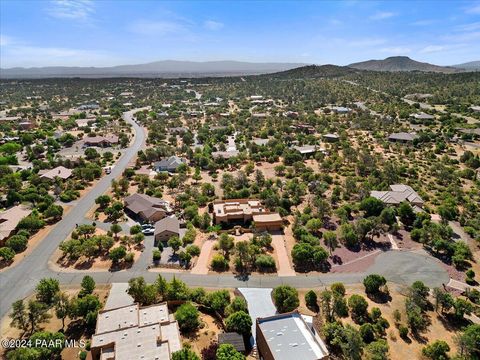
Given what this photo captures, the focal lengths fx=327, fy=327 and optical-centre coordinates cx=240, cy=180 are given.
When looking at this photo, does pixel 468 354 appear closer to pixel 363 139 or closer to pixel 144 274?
pixel 144 274

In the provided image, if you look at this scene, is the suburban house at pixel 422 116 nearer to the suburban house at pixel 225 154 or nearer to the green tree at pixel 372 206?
the suburban house at pixel 225 154

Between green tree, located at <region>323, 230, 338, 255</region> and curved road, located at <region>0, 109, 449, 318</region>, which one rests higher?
green tree, located at <region>323, 230, 338, 255</region>

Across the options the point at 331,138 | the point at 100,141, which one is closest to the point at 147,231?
the point at 100,141

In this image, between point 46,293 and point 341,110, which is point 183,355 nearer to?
point 46,293

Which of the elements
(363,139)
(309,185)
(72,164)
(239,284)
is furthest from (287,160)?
(72,164)

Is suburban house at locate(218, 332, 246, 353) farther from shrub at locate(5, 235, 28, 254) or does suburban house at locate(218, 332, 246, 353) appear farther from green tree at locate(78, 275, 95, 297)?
shrub at locate(5, 235, 28, 254)

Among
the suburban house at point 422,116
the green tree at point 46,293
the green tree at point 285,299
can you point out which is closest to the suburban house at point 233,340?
the green tree at point 285,299

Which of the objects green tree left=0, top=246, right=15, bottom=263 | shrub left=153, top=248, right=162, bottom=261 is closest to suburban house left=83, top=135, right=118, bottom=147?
green tree left=0, top=246, right=15, bottom=263
